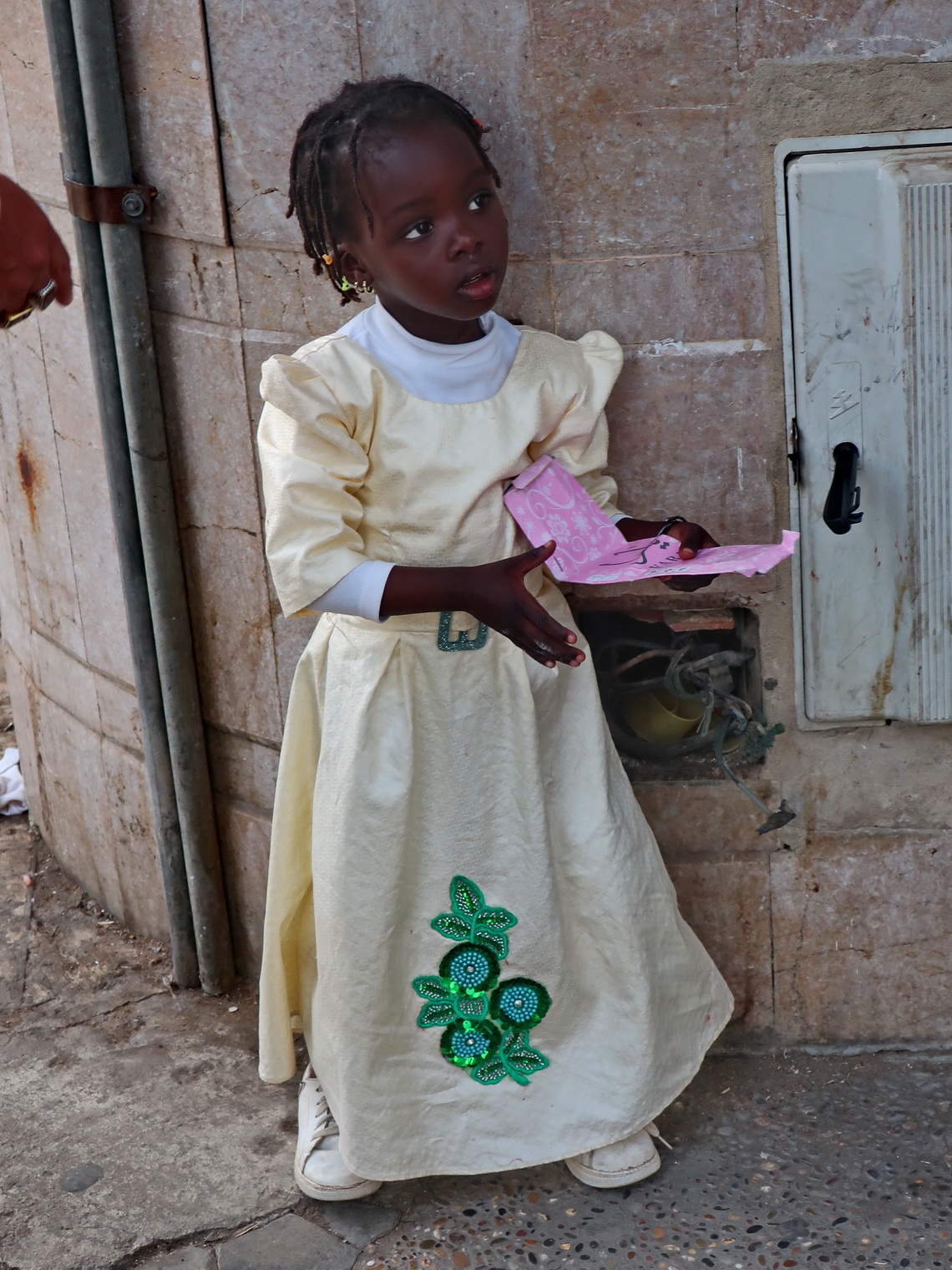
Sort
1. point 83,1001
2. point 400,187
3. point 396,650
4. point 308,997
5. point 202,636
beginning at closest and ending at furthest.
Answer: point 400,187 → point 396,650 → point 308,997 → point 202,636 → point 83,1001

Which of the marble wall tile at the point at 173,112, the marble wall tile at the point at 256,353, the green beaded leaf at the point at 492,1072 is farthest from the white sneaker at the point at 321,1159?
the marble wall tile at the point at 173,112

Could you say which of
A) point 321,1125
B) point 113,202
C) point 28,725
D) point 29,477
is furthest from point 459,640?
point 28,725

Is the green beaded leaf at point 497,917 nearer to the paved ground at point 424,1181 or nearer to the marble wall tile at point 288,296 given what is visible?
the paved ground at point 424,1181

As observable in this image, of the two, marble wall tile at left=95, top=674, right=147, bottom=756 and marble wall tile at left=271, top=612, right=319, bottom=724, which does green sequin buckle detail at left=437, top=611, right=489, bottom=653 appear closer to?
marble wall tile at left=271, top=612, right=319, bottom=724

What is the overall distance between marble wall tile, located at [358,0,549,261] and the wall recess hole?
0.90m

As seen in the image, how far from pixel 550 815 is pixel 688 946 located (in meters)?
0.41

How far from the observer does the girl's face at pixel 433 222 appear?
218cm

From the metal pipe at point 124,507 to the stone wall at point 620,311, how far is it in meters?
0.10

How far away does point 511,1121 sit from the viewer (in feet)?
8.59

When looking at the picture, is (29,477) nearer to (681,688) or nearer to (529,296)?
(529,296)

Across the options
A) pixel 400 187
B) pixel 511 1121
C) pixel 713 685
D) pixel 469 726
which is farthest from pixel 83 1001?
pixel 400 187

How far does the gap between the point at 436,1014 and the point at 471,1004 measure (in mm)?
66

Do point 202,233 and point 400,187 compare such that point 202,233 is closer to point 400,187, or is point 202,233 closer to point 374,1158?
point 400,187

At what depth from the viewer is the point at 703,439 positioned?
263 cm
